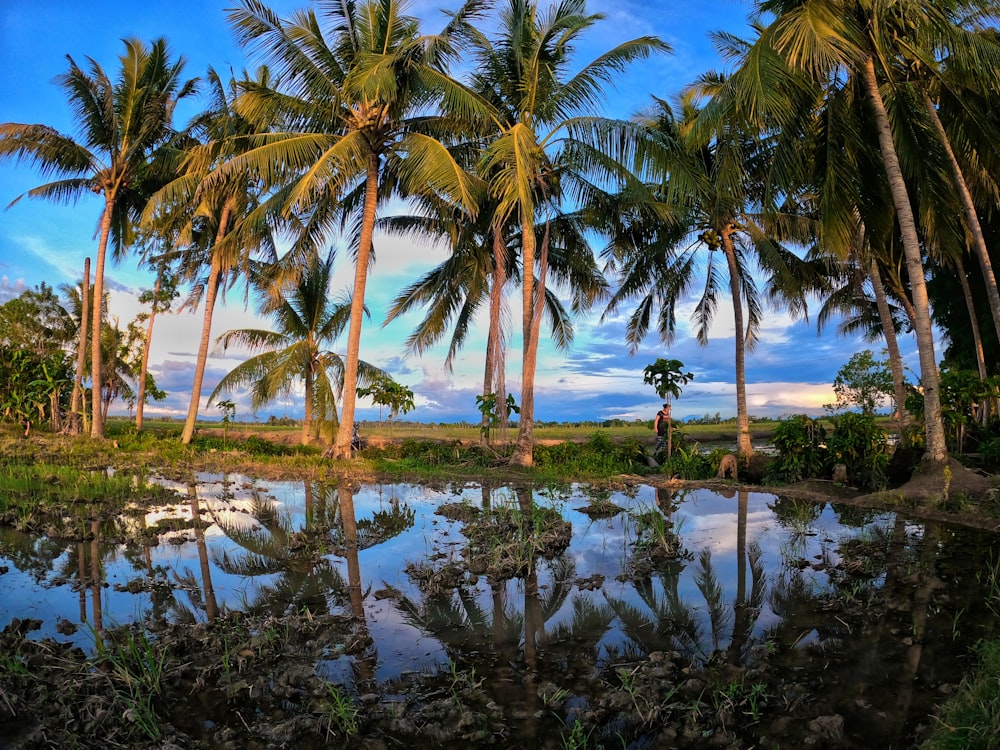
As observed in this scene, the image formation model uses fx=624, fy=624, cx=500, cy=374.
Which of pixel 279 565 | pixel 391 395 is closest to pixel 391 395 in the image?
pixel 391 395

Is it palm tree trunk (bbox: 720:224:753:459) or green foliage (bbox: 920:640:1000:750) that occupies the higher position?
palm tree trunk (bbox: 720:224:753:459)

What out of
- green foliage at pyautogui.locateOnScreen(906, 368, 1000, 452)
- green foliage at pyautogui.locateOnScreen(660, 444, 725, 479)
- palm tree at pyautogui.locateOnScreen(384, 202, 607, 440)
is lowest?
green foliage at pyautogui.locateOnScreen(660, 444, 725, 479)

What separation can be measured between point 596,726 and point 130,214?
2486 centimetres

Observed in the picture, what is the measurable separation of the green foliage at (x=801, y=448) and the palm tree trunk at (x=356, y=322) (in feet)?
33.0

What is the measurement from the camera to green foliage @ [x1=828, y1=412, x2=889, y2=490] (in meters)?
12.1

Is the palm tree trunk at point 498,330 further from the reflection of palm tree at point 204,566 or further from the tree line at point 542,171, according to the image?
the reflection of palm tree at point 204,566

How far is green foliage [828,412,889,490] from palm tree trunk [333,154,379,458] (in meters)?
11.0

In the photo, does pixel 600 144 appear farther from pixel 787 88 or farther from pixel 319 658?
pixel 319 658

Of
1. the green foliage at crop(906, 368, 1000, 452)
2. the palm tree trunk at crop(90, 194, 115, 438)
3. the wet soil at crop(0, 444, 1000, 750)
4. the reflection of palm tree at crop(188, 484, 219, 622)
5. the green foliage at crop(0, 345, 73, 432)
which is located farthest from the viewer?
the green foliage at crop(0, 345, 73, 432)

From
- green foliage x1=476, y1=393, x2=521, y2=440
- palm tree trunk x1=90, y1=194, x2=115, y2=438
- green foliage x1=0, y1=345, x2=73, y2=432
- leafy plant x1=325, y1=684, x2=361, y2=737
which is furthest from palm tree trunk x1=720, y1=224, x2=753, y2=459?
green foliage x1=0, y1=345, x2=73, y2=432

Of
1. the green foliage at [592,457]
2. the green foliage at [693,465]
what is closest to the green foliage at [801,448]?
the green foliage at [693,465]

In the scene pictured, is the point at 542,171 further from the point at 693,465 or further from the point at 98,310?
the point at 98,310

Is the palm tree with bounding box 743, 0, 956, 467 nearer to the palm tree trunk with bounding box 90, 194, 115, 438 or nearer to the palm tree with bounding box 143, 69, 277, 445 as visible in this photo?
the palm tree with bounding box 143, 69, 277, 445

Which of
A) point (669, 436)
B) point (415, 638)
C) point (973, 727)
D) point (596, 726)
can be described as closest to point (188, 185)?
point (669, 436)
